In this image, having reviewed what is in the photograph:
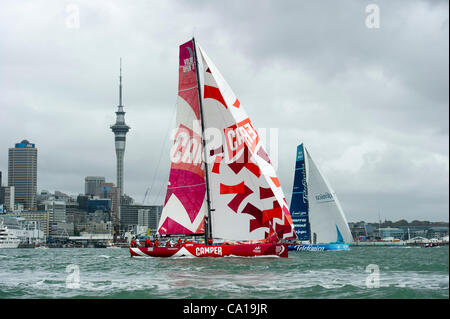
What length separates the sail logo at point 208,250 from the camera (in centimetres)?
3530

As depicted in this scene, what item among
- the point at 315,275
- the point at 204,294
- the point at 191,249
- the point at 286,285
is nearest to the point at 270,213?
the point at 191,249

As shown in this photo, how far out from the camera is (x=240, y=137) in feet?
119

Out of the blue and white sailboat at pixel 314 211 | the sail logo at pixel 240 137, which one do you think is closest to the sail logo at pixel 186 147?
the sail logo at pixel 240 137

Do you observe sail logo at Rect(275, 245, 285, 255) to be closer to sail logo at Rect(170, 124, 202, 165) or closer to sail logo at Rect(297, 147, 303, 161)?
sail logo at Rect(170, 124, 202, 165)

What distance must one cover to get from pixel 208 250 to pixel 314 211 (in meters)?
36.0

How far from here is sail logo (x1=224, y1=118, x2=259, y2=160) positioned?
36.2 metres

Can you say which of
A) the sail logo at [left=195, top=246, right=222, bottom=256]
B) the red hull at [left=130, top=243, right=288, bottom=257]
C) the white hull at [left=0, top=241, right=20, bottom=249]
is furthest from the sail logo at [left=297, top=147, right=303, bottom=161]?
the white hull at [left=0, top=241, right=20, bottom=249]

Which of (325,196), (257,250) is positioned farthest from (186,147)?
(325,196)

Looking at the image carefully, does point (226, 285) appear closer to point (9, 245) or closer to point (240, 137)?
point (240, 137)

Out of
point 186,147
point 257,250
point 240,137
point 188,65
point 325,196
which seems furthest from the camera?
point 325,196

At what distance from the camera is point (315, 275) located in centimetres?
2456

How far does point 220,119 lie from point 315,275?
15280 millimetres

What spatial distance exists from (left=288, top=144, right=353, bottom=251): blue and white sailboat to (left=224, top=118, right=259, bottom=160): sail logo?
32921 mm
